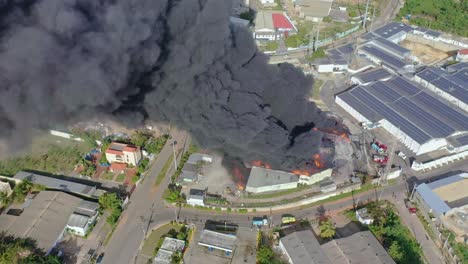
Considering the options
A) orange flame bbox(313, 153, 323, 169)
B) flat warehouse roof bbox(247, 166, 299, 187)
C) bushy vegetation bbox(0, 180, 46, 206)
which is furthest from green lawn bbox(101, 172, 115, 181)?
orange flame bbox(313, 153, 323, 169)

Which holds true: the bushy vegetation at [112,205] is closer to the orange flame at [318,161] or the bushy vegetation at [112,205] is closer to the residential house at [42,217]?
the residential house at [42,217]

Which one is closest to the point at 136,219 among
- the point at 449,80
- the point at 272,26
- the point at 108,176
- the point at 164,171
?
the point at 164,171

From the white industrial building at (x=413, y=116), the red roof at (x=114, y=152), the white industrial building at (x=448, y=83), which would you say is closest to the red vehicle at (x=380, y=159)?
the white industrial building at (x=413, y=116)

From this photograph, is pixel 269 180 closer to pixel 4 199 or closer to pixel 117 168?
pixel 117 168

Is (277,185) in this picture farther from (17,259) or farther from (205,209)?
(17,259)

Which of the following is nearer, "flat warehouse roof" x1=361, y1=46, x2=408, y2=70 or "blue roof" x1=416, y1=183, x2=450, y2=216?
"blue roof" x1=416, y1=183, x2=450, y2=216

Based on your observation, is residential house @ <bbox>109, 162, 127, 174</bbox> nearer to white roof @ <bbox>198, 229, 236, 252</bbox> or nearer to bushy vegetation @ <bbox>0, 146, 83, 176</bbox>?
bushy vegetation @ <bbox>0, 146, 83, 176</bbox>
